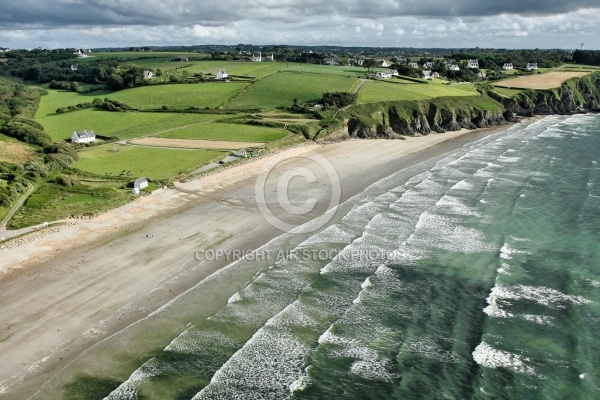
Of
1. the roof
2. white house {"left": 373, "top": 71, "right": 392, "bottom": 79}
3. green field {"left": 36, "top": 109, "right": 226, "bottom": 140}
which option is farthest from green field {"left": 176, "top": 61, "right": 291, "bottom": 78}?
the roof

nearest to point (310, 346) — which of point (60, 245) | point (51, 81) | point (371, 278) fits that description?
point (371, 278)

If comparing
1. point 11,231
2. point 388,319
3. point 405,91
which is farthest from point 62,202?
point 405,91

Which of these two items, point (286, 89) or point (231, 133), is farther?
point (286, 89)

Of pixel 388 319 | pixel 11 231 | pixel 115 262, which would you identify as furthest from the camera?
pixel 11 231

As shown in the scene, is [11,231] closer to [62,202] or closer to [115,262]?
[62,202]

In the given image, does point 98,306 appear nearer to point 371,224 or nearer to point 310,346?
point 310,346

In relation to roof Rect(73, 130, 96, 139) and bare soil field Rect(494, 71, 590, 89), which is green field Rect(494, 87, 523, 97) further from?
roof Rect(73, 130, 96, 139)
